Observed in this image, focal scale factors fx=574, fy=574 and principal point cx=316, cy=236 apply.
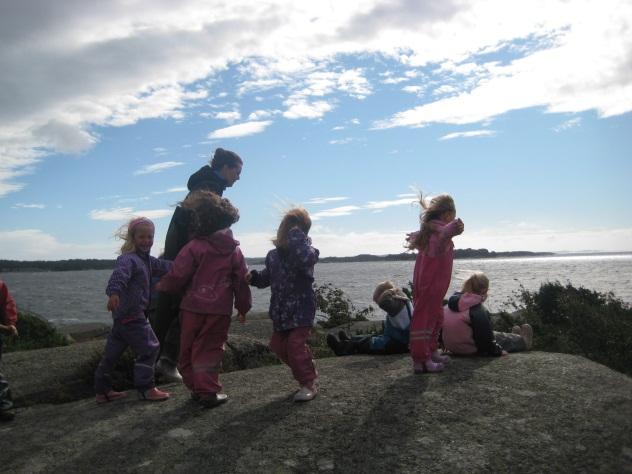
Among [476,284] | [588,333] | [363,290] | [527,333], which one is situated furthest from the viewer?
[363,290]

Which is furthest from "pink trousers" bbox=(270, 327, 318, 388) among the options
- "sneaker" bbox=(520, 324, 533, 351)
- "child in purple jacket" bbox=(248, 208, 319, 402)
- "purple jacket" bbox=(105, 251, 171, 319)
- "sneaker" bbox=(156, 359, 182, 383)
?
"sneaker" bbox=(520, 324, 533, 351)

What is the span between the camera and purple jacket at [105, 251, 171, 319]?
4871 millimetres

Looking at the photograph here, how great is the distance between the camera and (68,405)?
17.0ft

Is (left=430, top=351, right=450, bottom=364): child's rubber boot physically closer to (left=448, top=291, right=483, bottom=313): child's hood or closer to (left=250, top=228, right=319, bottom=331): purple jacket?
(left=448, top=291, right=483, bottom=313): child's hood

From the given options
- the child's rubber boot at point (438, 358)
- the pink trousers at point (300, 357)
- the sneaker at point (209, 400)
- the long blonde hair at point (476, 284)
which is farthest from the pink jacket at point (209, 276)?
the long blonde hair at point (476, 284)

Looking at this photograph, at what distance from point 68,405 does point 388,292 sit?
343cm

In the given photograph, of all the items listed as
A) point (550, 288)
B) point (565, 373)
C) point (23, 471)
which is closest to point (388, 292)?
point (565, 373)

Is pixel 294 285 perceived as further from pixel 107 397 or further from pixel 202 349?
pixel 107 397

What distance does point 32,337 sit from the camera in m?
11.8

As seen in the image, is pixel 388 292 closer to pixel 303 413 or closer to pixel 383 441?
pixel 303 413

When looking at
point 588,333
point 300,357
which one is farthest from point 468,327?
point 588,333

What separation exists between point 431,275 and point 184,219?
7.92ft

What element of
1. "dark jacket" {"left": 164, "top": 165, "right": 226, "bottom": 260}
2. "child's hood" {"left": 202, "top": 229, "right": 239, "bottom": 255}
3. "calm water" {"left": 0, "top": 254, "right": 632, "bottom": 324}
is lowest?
"calm water" {"left": 0, "top": 254, "right": 632, "bottom": 324}

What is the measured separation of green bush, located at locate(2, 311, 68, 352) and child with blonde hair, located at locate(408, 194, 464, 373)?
8.51m
